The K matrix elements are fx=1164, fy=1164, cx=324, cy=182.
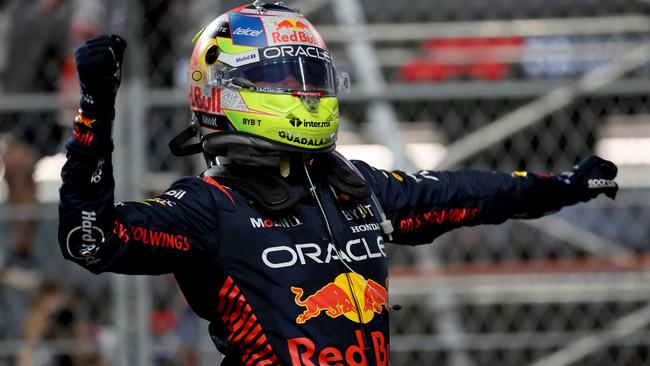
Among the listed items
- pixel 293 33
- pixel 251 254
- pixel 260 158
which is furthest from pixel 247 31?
pixel 251 254

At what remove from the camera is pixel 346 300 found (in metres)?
2.75

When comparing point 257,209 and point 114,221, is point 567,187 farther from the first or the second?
point 114,221

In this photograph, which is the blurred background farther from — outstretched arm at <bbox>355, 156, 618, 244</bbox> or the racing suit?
the racing suit

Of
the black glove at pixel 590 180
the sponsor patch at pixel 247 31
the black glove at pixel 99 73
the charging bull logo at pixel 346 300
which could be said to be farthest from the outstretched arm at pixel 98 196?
the black glove at pixel 590 180

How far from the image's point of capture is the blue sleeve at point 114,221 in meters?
2.45

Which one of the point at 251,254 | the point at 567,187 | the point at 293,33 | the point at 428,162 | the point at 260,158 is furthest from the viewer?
the point at 428,162

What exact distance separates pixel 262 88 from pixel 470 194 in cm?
69

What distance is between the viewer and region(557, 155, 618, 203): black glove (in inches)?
130

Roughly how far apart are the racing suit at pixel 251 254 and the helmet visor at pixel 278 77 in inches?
7.5

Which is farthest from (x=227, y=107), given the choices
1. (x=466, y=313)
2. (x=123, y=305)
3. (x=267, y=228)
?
(x=466, y=313)

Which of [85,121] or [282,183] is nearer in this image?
[85,121]

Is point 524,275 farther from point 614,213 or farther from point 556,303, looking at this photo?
point 614,213

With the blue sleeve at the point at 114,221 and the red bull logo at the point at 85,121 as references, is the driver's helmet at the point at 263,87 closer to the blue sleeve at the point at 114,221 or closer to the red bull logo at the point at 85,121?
the blue sleeve at the point at 114,221

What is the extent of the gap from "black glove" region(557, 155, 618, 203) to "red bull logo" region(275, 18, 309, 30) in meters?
0.89
